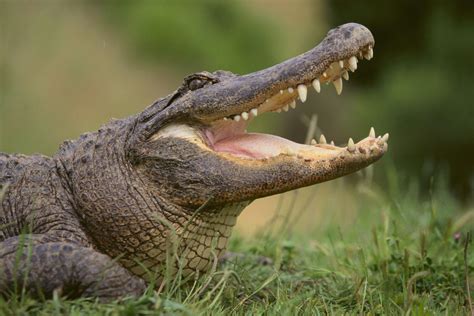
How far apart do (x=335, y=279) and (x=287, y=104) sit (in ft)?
3.20

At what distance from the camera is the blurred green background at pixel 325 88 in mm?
11445

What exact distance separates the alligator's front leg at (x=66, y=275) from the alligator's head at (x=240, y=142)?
0.53m

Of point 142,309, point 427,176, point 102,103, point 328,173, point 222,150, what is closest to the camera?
point 142,309

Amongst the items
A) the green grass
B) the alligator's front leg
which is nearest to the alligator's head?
the green grass

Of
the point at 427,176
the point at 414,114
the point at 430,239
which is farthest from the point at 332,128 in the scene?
the point at 430,239

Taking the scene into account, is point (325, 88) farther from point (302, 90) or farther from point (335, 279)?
point (302, 90)

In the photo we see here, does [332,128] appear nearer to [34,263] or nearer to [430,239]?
[430,239]

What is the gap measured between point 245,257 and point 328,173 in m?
1.27

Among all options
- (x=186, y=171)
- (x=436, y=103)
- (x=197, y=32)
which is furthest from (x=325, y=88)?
(x=186, y=171)

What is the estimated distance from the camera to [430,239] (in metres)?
4.57

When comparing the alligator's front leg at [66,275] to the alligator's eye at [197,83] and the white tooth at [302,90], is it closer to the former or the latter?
the alligator's eye at [197,83]

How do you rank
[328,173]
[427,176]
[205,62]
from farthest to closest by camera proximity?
1. [205,62]
2. [427,176]
3. [328,173]

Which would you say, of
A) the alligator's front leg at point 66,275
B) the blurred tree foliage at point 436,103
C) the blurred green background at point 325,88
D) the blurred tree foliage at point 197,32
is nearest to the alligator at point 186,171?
the alligator's front leg at point 66,275

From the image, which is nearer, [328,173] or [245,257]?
[328,173]
